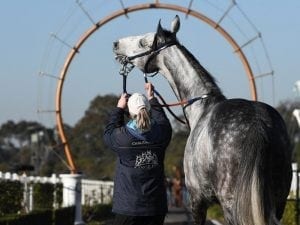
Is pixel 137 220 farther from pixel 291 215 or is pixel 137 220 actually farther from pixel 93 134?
pixel 93 134

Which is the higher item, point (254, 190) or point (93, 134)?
point (93, 134)

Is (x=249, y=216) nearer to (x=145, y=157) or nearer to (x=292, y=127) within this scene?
(x=145, y=157)

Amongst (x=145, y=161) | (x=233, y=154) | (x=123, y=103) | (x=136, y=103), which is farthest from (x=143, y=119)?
(x=233, y=154)

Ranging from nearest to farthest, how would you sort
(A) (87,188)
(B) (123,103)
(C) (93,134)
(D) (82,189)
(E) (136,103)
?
(E) (136,103) < (B) (123,103) < (D) (82,189) < (A) (87,188) < (C) (93,134)

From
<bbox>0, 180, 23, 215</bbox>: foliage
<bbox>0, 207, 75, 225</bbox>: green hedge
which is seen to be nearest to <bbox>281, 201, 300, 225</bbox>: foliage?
<bbox>0, 207, 75, 225</bbox>: green hedge

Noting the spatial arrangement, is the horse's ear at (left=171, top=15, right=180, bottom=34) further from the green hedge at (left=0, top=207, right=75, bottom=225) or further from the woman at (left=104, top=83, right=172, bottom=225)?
the green hedge at (left=0, top=207, right=75, bottom=225)

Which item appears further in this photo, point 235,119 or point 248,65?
point 248,65

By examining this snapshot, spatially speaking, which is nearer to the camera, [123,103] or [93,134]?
[123,103]

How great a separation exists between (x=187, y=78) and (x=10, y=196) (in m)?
8.36

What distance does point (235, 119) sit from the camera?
273 inches

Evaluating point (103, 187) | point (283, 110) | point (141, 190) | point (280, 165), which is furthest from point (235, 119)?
point (283, 110)

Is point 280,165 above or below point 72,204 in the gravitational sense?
above

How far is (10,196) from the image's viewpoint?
15.7 m

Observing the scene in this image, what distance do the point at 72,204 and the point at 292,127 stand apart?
193 ft
